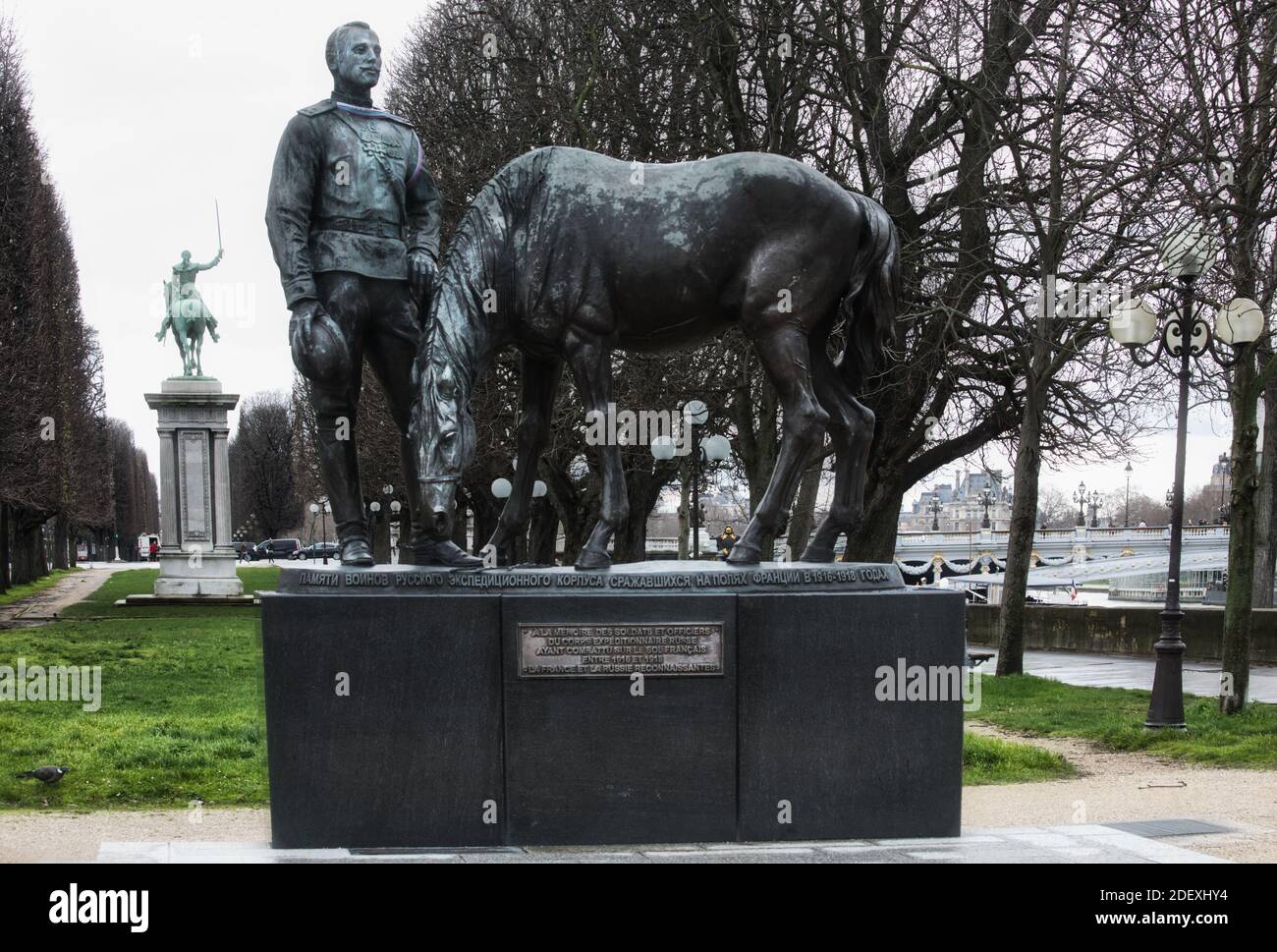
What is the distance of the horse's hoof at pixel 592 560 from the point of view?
7910 millimetres

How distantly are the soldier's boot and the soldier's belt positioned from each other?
104cm

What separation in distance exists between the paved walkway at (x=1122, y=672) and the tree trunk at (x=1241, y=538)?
2.23 meters

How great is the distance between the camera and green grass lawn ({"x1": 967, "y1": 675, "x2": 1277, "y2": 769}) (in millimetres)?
13297

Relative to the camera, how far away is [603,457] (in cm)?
816

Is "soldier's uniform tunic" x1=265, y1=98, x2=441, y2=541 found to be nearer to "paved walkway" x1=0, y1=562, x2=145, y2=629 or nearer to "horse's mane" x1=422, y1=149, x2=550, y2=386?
"horse's mane" x1=422, y1=149, x2=550, y2=386

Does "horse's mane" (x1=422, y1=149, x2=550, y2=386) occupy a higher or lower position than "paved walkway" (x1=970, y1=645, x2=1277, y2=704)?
higher

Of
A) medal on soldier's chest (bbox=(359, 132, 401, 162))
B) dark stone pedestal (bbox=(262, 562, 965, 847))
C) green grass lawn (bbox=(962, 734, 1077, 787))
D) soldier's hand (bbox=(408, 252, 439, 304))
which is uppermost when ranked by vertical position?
medal on soldier's chest (bbox=(359, 132, 401, 162))

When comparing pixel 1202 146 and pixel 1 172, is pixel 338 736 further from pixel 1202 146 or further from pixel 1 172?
pixel 1 172

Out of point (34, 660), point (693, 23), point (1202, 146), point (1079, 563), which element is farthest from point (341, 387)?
point (1079, 563)

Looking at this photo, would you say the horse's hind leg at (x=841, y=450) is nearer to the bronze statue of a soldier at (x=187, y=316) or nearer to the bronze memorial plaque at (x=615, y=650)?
the bronze memorial plaque at (x=615, y=650)

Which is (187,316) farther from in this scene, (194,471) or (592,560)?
(592,560)

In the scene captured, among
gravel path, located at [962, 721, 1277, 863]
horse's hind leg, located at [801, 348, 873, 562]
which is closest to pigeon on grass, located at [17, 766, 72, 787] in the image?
horse's hind leg, located at [801, 348, 873, 562]

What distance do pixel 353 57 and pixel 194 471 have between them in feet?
107

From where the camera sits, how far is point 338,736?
7488 millimetres
